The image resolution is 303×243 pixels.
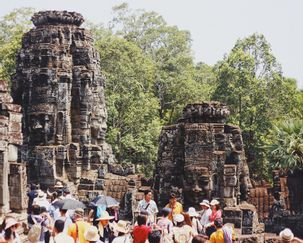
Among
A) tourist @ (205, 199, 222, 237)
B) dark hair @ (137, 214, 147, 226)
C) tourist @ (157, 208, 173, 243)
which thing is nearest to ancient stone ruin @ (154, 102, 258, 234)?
tourist @ (205, 199, 222, 237)

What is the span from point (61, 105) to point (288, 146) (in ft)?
28.1

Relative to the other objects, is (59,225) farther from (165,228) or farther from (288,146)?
(288,146)

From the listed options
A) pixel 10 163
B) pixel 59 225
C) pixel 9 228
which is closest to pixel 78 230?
pixel 59 225

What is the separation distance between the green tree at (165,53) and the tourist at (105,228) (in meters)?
27.7

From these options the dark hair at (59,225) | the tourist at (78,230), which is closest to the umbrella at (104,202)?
the tourist at (78,230)

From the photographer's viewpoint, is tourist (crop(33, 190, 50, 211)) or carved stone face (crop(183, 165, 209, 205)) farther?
carved stone face (crop(183, 165, 209, 205))

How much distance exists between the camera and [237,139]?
1580 cm

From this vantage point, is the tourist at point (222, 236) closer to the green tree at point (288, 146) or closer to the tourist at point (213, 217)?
the tourist at point (213, 217)

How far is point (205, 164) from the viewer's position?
14609 mm

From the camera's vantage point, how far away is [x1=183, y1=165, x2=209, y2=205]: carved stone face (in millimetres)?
14344

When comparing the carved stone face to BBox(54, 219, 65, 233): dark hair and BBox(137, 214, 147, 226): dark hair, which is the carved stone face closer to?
BBox(137, 214, 147, 226): dark hair

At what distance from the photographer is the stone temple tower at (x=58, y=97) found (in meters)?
21.1

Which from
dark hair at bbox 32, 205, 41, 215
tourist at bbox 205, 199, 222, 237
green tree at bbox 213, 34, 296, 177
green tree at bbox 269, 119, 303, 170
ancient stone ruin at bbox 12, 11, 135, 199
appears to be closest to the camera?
dark hair at bbox 32, 205, 41, 215

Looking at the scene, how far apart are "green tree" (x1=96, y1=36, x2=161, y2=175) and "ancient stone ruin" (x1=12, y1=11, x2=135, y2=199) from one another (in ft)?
24.7
